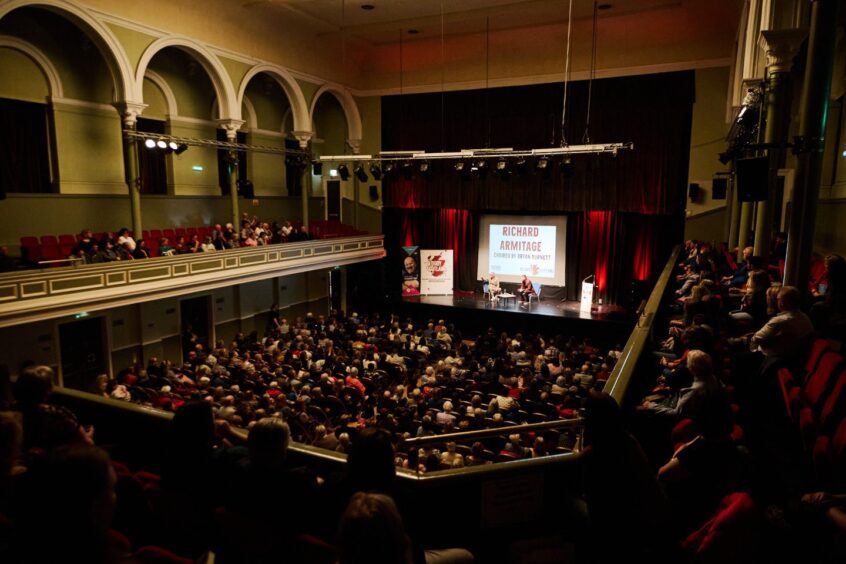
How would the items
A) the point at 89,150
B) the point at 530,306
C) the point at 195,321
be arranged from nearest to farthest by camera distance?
the point at 89,150 < the point at 195,321 < the point at 530,306

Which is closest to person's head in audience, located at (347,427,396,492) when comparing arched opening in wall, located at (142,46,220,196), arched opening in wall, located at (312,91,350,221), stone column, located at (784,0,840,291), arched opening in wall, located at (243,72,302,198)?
stone column, located at (784,0,840,291)

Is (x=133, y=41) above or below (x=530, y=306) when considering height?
above

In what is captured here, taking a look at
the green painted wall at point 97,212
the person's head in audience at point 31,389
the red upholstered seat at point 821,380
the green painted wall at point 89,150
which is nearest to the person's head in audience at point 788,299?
the red upholstered seat at point 821,380

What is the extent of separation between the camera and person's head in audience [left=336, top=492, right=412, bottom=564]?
151cm

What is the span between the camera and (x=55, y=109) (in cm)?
1256

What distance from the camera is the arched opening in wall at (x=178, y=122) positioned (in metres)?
14.7

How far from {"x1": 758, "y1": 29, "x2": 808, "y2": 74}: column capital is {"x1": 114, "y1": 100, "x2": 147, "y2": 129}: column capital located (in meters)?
11.9

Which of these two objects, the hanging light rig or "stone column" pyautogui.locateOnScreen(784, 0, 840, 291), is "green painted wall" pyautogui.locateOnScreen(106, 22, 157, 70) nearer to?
the hanging light rig

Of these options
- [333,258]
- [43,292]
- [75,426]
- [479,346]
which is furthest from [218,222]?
[75,426]

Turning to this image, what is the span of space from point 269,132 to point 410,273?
687cm

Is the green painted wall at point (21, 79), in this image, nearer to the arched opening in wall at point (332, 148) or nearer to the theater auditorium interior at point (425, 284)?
the theater auditorium interior at point (425, 284)

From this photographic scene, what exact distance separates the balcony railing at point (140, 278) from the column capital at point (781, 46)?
11297mm

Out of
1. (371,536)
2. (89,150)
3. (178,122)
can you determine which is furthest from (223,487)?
(178,122)

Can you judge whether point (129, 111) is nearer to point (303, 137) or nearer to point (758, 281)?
point (303, 137)
